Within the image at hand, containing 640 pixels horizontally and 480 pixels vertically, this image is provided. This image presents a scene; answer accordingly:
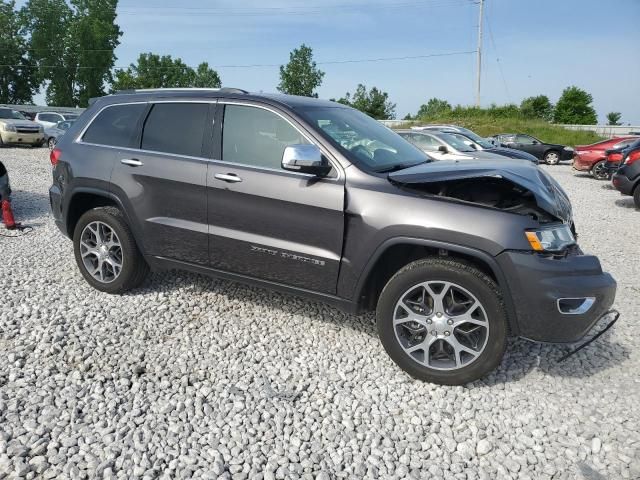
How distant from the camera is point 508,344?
3682 millimetres

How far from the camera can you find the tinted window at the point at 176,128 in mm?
3971

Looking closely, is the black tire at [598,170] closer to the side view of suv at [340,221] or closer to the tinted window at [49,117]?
the side view of suv at [340,221]

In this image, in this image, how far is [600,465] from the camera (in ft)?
8.39

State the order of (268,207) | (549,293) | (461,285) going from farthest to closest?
(268,207) < (461,285) < (549,293)

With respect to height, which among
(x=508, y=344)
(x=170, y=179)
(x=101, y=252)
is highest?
(x=170, y=179)

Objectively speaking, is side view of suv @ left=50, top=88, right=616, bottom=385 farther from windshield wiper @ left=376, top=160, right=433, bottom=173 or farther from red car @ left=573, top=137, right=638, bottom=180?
red car @ left=573, top=137, right=638, bottom=180

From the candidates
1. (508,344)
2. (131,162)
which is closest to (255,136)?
(131,162)

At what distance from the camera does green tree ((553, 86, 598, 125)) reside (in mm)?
60125

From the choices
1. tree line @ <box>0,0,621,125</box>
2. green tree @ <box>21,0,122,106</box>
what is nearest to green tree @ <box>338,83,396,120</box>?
tree line @ <box>0,0,621,125</box>

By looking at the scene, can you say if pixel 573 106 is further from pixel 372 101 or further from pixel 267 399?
pixel 267 399

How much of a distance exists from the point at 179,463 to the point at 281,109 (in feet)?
8.19

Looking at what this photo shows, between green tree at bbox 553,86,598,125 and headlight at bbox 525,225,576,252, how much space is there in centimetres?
6492

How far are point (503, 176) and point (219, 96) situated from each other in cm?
232

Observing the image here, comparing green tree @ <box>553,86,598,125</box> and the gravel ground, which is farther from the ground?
green tree @ <box>553,86,598,125</box>
